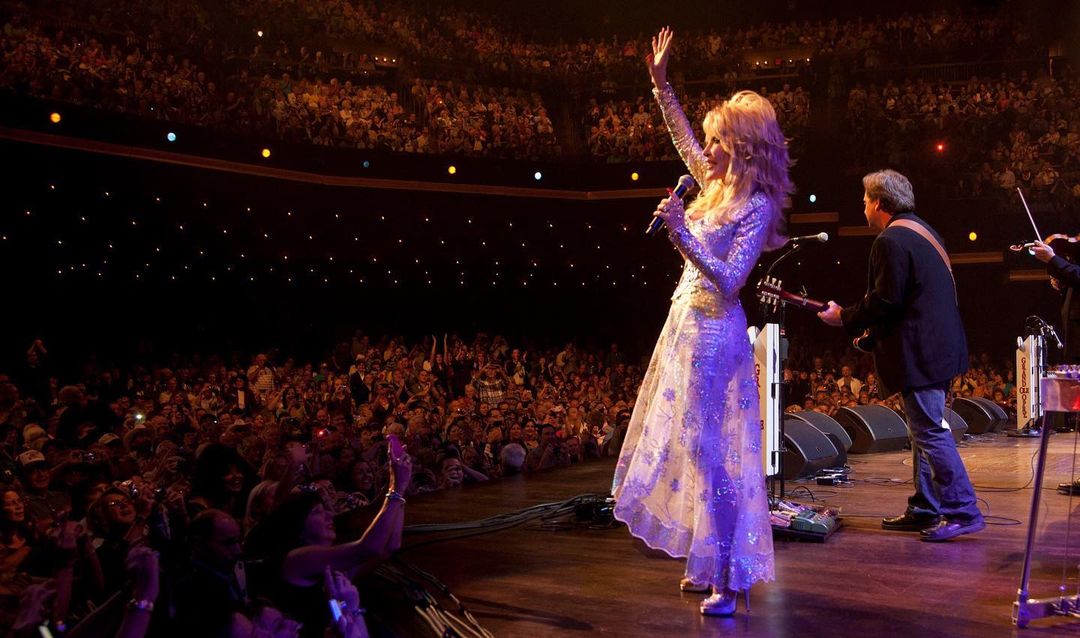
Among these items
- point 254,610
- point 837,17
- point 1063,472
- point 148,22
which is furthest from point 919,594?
point 837,17

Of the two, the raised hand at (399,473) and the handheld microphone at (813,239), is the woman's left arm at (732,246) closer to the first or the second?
the raised hand at (399,473)

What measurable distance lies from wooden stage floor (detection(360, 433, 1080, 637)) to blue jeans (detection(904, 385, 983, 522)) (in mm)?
156

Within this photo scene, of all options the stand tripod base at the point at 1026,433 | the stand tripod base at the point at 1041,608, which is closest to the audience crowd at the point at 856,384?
the stand tripod base at the point at 1026,433

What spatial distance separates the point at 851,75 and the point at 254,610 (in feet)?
48.7

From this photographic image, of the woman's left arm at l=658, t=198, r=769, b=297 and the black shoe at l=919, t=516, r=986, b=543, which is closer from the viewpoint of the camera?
the woman's left arm at l=658, t=198, r=769, b=297

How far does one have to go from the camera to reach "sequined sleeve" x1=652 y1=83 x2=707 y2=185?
3.18 meters

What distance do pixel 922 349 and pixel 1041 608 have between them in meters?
1.51

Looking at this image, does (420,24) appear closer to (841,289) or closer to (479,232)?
(479,232)

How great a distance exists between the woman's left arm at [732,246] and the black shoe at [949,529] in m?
1.71

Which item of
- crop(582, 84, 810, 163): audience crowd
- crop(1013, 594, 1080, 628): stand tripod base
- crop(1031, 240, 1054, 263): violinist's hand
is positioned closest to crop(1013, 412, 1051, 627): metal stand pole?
crop(1013, 594, 1080, 628): stand tripod base

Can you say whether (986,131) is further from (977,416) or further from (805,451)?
(805,451)

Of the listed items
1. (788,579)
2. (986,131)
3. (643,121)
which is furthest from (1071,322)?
(643,121)

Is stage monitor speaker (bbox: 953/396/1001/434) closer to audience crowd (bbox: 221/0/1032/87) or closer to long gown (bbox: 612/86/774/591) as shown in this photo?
long gown (bbox: 612/86/774/591)

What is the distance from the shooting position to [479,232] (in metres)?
14.9
